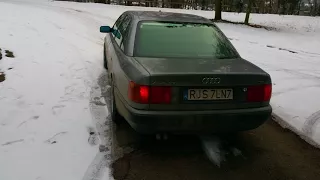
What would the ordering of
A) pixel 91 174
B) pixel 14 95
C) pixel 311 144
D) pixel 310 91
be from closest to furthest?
pixel 91 174, pixel 311 144, pixel 14 95, pixel 310 91

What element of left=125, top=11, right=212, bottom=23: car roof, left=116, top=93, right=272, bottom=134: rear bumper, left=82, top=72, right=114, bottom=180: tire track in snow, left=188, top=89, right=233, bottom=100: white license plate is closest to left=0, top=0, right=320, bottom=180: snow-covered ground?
left=82, top=72, right=114, bottom=180: tire track in snow

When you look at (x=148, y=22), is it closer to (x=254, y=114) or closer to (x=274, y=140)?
(x=254, y=114)

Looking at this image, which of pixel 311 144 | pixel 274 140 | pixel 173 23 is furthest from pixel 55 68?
pixel 311 144

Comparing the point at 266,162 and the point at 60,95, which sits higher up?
the point at 60,95

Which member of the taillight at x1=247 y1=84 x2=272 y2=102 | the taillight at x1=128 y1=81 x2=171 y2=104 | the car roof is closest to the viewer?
the taillight at x1=128 y1=81 x2=171 y2=104

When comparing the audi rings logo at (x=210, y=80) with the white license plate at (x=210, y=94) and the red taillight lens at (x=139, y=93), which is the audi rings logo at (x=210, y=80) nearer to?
the white license plate at (x=210, y=94)

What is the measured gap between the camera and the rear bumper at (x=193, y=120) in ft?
10.9

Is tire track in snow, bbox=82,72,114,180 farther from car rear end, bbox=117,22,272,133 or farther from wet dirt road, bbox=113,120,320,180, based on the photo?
car rear end, bbox=117,22,272,133

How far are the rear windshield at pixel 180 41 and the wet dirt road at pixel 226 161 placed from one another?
107 cm

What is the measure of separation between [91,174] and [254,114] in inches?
71.5

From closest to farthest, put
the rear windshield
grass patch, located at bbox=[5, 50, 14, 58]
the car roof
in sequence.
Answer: the rear windshield, the car roof, grass patch, located at bbox=[5, 50, 14, 58]

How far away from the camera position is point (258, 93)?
11.7 feet

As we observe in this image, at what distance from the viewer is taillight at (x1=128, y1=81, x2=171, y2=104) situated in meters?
3.26

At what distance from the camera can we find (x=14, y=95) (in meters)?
5.26
